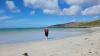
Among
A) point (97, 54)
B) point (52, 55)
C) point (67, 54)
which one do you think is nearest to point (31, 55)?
point (52, 55)

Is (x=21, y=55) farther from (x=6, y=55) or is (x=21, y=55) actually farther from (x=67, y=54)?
(x=67, y=54)

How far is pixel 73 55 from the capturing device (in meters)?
11.4

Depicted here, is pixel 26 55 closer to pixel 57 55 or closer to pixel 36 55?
pixel 36 55

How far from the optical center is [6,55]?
12148 mm

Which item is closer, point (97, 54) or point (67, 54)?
point (97, 54)

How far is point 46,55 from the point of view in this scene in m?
11.6

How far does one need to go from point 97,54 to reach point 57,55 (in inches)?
89.6

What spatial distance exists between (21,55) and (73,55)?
3.11 m

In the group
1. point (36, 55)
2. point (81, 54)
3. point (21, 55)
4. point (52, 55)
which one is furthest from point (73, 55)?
point (21, 55)

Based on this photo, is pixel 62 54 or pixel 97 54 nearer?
pixel 97 54

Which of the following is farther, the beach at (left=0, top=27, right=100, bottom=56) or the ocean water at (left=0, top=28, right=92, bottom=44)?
the ocean water at (left=0, top=28, right=92, bottom=44)

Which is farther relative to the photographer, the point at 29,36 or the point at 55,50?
the point at 29,36

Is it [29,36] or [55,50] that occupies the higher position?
[55,50]

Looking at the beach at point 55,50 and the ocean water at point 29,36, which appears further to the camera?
the ocean water at point 29,36
